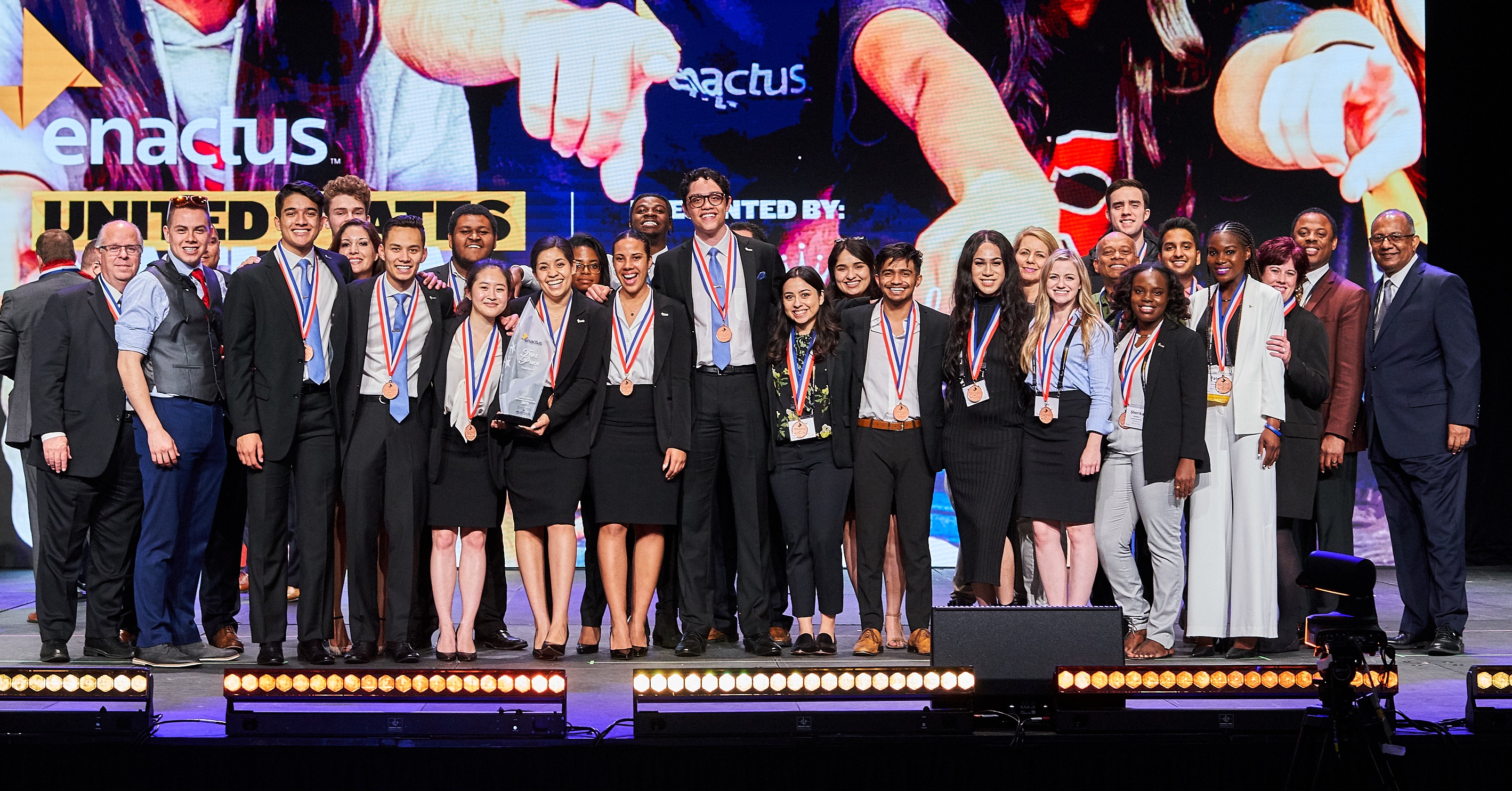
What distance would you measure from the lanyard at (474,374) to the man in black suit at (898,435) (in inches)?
49.0

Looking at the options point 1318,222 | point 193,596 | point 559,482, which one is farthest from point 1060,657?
point 193,596

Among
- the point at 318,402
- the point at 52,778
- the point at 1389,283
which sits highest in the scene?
the point at 1389,283

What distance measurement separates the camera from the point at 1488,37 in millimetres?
7902

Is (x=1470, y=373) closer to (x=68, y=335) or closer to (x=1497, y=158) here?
(x=1497, y=158)

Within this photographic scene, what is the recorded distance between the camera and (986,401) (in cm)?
460

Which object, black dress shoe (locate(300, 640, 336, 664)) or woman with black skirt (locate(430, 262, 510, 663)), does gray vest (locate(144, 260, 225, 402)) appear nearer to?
woman with black skirt (locate(430, 262, 510, 663))

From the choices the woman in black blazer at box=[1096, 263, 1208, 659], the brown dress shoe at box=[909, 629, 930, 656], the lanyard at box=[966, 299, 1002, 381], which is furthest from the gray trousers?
the brown dress shoe at box=[909, 629, 930, 656]

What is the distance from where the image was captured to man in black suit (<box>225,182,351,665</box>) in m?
4.29

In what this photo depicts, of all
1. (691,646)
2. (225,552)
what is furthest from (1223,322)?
(225,552)

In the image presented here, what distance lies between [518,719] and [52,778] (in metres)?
1.11

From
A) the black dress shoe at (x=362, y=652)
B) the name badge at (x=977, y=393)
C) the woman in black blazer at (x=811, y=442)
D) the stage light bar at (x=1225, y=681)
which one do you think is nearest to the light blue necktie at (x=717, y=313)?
the woman in black blazer at (x=811, y=442)

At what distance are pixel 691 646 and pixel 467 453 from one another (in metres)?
1.04

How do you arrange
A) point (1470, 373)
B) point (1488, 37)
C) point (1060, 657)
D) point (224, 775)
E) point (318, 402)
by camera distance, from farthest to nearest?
point (1488, 37) → point (1470, 373) → point (318, 402) → point (1060, 657) → point (224, 775)

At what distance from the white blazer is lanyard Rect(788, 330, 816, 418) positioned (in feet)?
4.48
